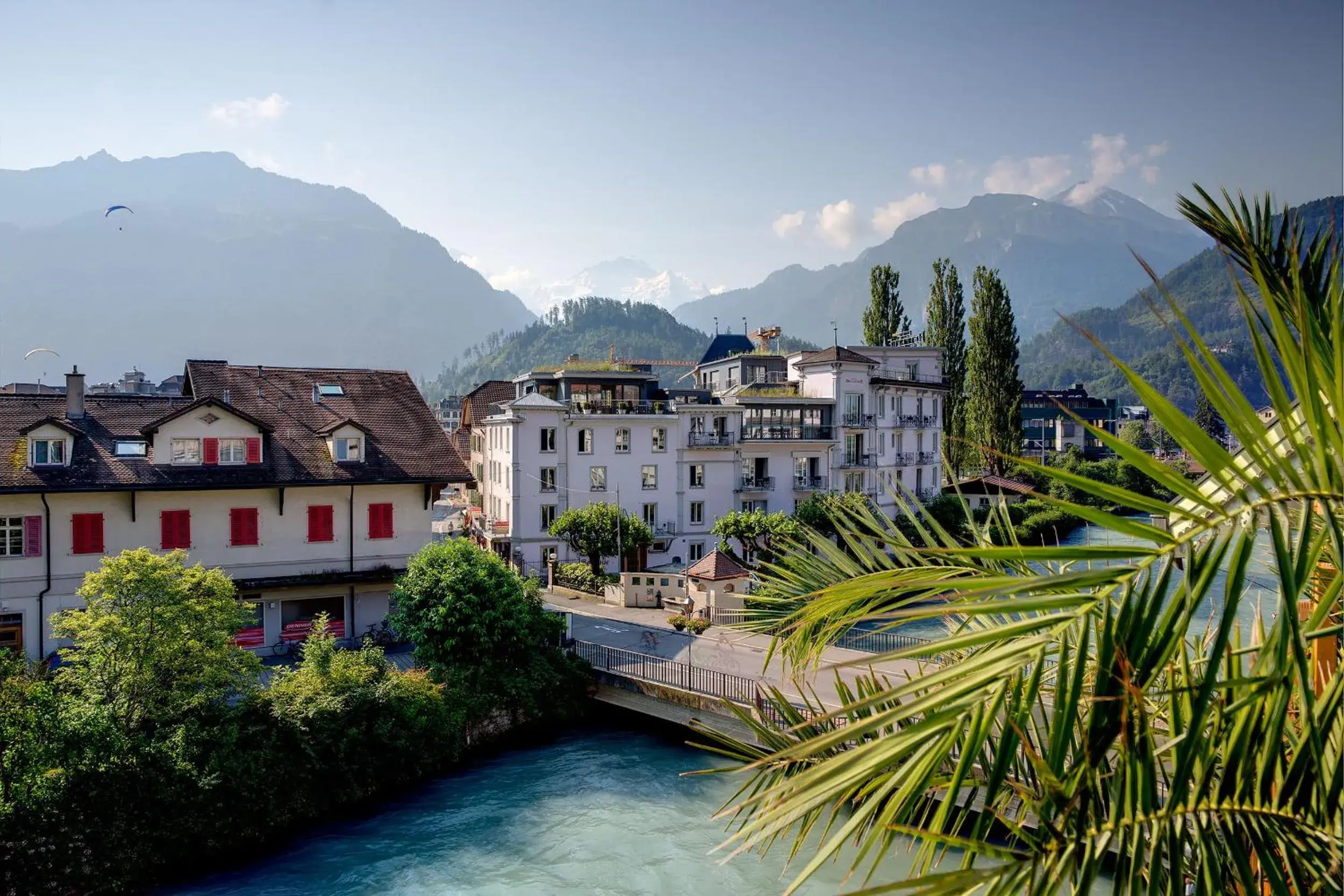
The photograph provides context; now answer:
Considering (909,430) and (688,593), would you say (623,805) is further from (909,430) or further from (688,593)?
(909,430)

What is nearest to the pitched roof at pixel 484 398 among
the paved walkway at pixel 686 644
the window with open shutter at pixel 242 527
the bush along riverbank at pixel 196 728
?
the paved walkway at pixel 686 644

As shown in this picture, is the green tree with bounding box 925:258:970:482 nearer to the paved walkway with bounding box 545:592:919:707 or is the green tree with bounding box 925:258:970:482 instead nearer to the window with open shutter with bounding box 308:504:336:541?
the paved walkway with bounding box 545:592:919:707

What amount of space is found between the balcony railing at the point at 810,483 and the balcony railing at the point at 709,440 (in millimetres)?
4574

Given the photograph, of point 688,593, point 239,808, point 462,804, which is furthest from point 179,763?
point 688,593

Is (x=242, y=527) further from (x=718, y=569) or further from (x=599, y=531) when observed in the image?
(x=718, y=569)

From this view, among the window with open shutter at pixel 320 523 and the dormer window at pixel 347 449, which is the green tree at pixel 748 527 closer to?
the dormer window at pixel 347 449

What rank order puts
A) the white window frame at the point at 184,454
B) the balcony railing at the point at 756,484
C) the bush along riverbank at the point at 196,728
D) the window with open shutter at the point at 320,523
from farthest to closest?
the balcony railing at the point at 756,484, the window with open shutter at the point at 320,523, the white window frame at the point at 184,454, the bush along riverbank at the point at 196,728

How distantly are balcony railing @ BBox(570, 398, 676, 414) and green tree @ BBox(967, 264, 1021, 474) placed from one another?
95.2ft

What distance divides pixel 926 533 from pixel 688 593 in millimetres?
28905

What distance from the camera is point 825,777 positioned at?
2027 millimetres

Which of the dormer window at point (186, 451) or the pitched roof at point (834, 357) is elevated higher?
the pitched roof at point (834, 357)

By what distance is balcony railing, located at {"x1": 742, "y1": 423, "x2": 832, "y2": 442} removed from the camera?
45344 mm

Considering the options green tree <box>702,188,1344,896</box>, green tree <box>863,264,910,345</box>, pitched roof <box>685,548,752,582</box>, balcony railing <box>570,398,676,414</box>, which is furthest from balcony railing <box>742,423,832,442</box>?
green tree <box>702,188,1344,896</box>

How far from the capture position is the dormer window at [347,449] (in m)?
27.7
